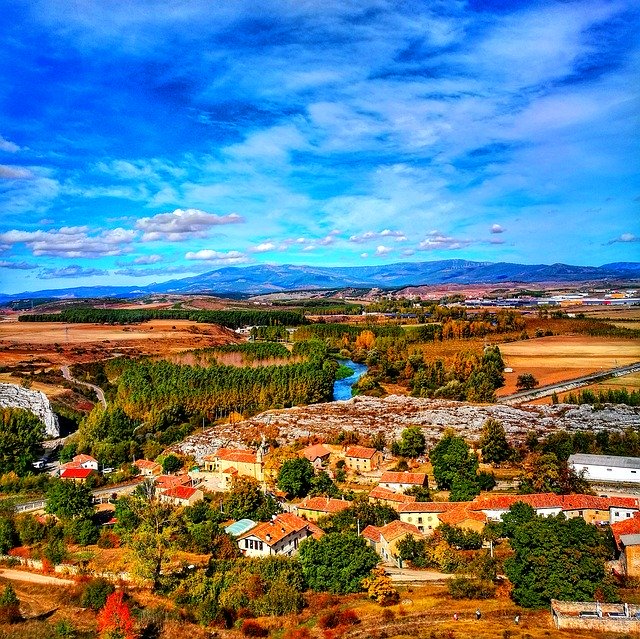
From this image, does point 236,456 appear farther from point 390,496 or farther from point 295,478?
point 390,496

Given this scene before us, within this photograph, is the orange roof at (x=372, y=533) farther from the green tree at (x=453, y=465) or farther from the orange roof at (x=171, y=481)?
the orange roof at (x=171, y=481)

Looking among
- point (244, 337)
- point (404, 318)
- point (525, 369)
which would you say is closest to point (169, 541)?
point (525, 369)

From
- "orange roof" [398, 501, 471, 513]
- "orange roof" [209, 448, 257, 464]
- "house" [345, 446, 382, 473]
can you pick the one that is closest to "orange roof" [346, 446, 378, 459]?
"house" [345, 446, 382, 473]

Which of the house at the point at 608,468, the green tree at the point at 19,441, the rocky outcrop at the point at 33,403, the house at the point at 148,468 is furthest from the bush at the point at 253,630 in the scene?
the rocky outcrop at the point at 33,403

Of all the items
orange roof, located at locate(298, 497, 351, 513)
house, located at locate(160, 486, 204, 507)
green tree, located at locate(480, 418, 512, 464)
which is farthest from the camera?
green tree, located at locate(480, 418, 512, 464)

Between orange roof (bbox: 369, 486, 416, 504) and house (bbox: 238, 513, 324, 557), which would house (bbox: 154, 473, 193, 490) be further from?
orange roof (bbox: 369, 486, 416, 504)

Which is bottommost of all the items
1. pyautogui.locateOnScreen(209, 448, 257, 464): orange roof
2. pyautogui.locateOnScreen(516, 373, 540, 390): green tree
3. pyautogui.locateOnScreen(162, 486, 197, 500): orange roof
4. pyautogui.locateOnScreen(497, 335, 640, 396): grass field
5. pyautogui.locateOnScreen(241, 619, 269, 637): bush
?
pyautogui.locateOnScreen(241, 619, 269, 637): bush

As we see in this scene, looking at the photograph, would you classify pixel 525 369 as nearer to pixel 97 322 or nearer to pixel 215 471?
pixel 215 471
